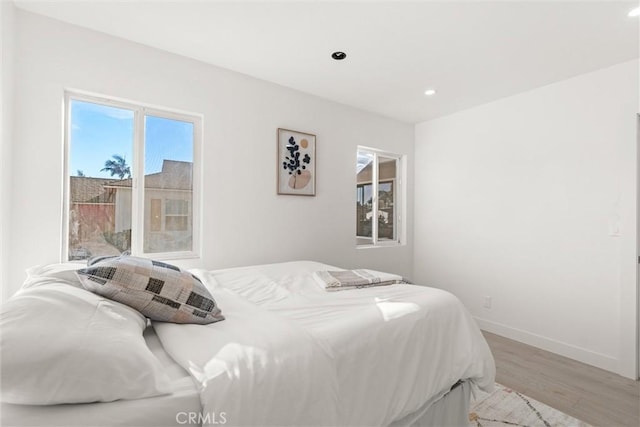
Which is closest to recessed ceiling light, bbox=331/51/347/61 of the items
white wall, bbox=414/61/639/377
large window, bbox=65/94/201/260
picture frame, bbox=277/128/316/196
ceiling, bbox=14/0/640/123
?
ceiling, bbox=14/0/640/123

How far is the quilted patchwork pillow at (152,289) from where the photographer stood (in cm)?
109

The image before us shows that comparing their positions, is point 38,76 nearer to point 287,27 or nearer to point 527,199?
point 287,27

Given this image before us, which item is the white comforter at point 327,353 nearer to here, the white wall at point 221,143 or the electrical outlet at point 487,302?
the white wall at point 221,143

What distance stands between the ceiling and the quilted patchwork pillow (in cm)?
165

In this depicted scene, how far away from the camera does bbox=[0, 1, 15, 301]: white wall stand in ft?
5.62

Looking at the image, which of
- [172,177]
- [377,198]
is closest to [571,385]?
[377,198]

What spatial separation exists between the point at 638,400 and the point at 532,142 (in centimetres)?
224

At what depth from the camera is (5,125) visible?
179 cm

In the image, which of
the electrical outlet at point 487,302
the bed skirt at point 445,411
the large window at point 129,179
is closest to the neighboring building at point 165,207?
the large window at point 129,179

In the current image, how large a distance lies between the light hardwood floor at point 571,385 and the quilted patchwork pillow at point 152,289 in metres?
2.40

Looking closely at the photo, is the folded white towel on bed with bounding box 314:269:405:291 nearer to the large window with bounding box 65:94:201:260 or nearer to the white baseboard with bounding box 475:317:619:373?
the large window with bounding box 65:94:201:260

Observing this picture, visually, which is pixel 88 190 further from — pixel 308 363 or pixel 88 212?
pixel 308 363

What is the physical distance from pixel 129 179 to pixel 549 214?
3.79 meters

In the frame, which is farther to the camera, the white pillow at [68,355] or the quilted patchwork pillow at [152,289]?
the quilted patchwork pillow at [152,289]
